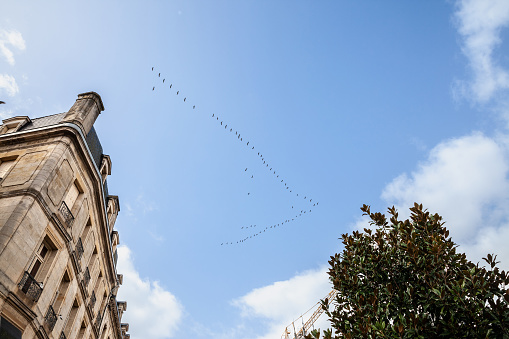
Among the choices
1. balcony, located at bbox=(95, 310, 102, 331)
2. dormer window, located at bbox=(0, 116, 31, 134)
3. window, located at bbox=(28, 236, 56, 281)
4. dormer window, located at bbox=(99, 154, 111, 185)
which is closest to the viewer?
window, located at bbox=(28, 236, 56, 281)

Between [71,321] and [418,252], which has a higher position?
[71,321]

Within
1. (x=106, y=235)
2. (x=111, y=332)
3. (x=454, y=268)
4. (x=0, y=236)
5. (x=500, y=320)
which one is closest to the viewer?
(x=500, y=320)

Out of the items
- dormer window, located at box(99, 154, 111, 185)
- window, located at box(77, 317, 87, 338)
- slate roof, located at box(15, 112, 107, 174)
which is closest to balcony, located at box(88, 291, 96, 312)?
window, located at box(77, 317, 87, 338)

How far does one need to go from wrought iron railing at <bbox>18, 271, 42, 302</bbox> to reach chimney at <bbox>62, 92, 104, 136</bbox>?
8.03 metres

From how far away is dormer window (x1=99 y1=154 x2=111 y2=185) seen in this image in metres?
21.0

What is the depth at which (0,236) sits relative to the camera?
1224cm

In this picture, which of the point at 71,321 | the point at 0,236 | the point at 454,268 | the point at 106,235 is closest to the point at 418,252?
the point at 454,268

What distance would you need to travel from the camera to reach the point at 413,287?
8.05 m

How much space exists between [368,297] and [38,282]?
13.5 metres

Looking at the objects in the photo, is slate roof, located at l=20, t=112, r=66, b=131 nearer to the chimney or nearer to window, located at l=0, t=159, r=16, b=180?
the chimney

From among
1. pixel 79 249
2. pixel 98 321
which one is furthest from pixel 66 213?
pixel 98 321

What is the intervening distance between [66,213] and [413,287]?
15470 mm

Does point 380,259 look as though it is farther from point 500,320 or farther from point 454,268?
point 500,320

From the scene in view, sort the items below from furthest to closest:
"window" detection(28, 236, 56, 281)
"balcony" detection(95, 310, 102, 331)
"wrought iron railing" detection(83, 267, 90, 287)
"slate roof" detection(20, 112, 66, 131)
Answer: "balcony" detection(95, 310, 102, 331) < "slate roof" detection(20, 112, 66, 131) < "wrought iron railing" detection(83, 267, 90, 287) < "window" detection(28, 236, 56, 281)
